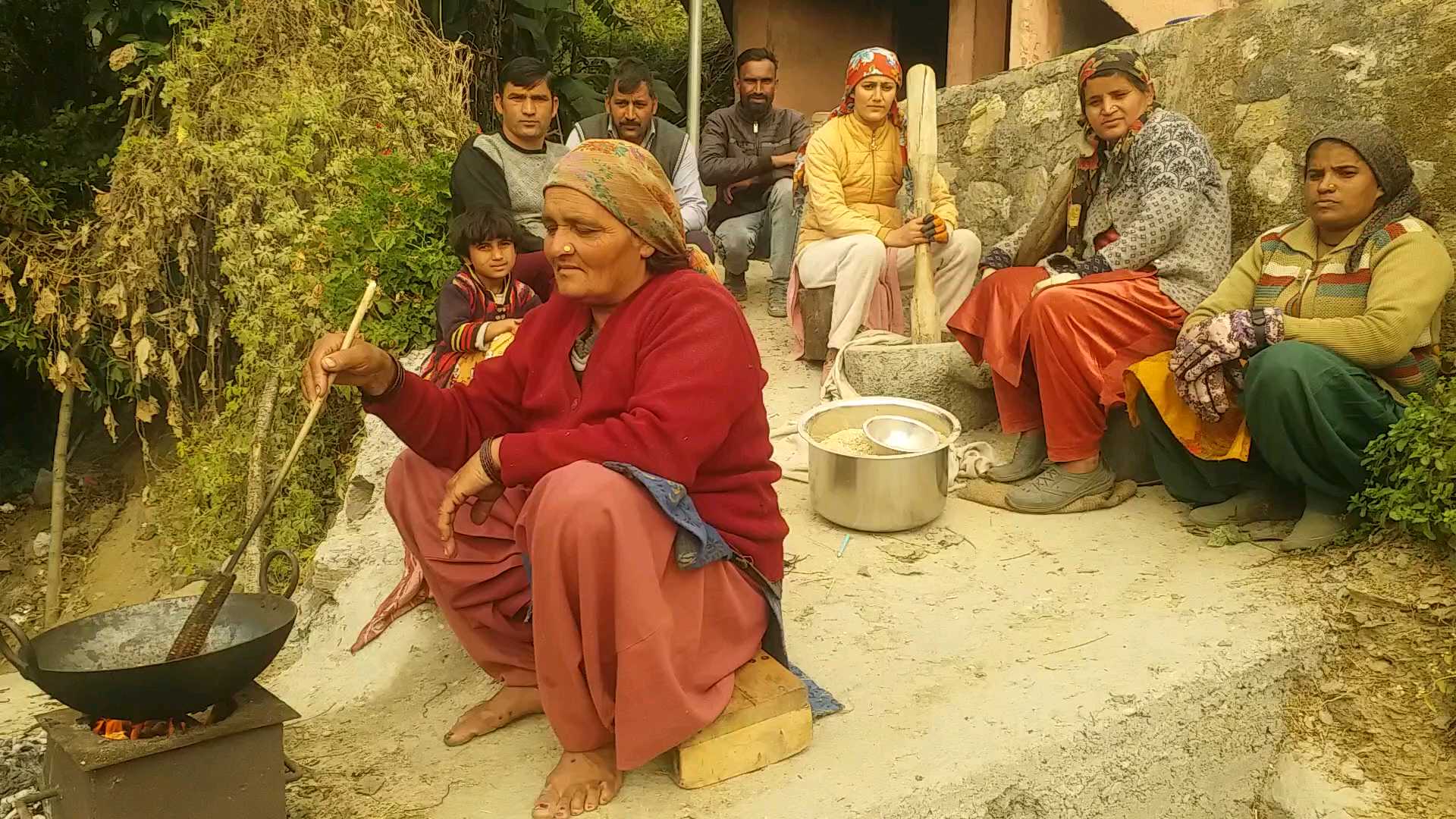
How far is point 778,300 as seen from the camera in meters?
6.67

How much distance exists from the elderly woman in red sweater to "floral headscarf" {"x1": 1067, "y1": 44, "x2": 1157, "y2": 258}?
2449mm

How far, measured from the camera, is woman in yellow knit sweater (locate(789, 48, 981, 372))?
5254 mm

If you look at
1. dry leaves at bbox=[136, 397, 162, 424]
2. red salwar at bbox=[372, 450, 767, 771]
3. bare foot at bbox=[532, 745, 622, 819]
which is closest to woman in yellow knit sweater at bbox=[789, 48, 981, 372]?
red salwar at bbox=[372, 450, 767, 771]

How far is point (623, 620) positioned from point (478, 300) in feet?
8.46

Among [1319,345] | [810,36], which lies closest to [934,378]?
[1319,345]

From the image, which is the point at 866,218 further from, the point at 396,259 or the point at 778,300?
the point at 396,259

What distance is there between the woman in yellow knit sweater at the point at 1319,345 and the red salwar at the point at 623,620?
1948mm

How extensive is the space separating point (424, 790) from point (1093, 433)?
109 inches

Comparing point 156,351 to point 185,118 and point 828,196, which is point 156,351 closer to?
point 185,118

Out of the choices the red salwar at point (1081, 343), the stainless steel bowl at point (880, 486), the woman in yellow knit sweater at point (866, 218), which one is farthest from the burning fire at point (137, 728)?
the woman in yellow knit sweater at point (866, 218)

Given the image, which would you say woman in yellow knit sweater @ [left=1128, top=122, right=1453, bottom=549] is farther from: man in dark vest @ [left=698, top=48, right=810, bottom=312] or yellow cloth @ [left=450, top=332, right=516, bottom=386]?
man in dark vest @ [left=698, top=48, right=810, bottom=312]

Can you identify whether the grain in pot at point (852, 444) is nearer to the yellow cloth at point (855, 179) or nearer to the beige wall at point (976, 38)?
the yellow cloth at point (855, 179)

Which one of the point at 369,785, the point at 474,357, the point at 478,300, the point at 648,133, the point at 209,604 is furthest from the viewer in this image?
the point at 648,133

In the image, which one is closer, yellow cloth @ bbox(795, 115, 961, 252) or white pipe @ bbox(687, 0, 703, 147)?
yellow cloth @ bbox(795, 115, 961, 252)
